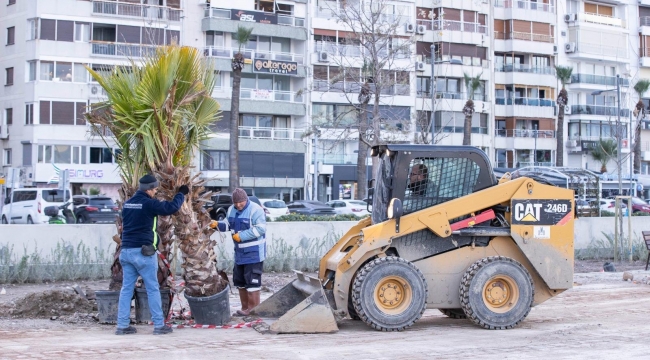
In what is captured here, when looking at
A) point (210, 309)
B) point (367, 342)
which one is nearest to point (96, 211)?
point (210, 309)

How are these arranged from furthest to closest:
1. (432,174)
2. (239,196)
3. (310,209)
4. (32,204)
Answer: (310,209) < (32,204) < (239,196) < (432,174)

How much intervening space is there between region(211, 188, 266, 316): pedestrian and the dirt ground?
3.92 feet

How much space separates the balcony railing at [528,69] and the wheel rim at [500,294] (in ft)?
192

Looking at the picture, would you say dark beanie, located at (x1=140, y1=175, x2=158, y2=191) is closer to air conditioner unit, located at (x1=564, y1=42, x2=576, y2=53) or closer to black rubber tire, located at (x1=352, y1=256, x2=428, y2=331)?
black rubber tire, located at (x1=352, y1=256, x2=428, y2=331)

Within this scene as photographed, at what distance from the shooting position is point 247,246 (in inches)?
484

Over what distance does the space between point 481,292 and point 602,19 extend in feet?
221

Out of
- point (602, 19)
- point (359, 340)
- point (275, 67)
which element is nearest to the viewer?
point (359, 340)

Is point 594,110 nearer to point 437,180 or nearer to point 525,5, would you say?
point 525,5

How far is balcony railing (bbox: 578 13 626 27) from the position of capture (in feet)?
239

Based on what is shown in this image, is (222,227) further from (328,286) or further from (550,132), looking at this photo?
(550,132)

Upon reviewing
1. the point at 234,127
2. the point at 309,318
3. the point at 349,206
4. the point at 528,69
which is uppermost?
the point at 528,69

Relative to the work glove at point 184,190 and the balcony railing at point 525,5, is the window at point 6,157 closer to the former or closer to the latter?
the balcony railing at point 525,5

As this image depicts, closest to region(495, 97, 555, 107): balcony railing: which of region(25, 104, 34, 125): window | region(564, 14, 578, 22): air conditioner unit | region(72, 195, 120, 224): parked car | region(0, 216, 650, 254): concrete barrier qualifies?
region(564, 14, 578, 22): air conditioner unit

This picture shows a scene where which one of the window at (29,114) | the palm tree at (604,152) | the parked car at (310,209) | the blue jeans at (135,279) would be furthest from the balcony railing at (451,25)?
the blue jeans at (135,279)
